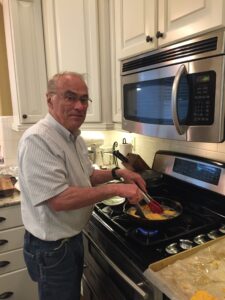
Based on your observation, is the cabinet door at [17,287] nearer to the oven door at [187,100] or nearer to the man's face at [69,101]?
the man's face at [69,101]

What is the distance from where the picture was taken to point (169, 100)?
1182 mm

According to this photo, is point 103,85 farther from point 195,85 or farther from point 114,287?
point 114,287

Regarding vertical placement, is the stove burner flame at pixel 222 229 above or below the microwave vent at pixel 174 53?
below

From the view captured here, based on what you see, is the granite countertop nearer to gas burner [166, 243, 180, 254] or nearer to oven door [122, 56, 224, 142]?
oven door [122, 56, 224, 142]

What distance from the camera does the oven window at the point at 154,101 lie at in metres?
1.08


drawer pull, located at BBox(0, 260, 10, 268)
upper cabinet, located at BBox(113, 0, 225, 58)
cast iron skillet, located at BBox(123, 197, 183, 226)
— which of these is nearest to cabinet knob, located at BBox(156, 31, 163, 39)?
upper cabinet, located at BBox(113, 0, 225, 58)

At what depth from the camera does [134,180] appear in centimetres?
134

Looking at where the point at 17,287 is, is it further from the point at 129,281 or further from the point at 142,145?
the point at 142,145

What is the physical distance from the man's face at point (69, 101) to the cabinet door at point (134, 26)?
17.3 inches

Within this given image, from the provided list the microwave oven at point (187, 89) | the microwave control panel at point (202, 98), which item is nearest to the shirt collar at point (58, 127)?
the microwave oven at point (187, 89)

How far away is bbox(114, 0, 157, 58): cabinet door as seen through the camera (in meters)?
1.25

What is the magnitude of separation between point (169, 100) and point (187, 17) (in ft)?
1.13

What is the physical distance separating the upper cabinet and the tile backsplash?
614 millimetres

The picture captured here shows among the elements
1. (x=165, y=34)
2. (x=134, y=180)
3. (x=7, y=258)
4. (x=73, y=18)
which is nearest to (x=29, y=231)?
(x=134, y=180)
